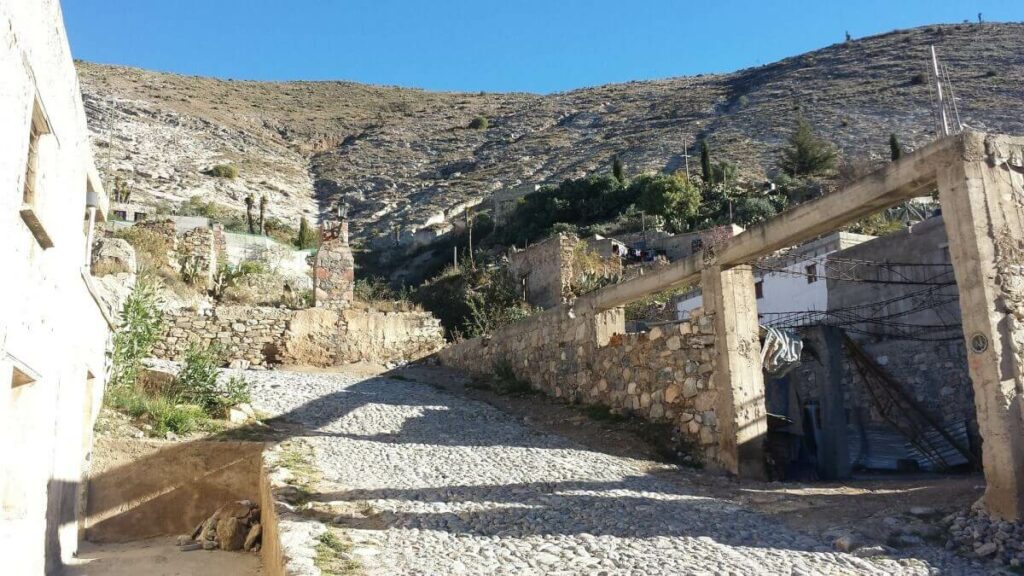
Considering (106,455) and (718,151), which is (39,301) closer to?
(106,455)

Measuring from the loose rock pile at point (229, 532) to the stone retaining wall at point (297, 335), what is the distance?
907 centimetres

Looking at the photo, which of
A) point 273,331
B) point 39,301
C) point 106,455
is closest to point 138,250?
point 273,331

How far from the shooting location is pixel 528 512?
6383mm

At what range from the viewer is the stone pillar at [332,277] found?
59.4 feet

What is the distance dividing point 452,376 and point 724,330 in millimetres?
8540

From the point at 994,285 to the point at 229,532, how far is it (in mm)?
7519

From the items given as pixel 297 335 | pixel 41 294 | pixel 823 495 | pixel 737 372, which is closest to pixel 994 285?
pixel 823 495

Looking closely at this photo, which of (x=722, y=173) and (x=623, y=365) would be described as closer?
(x=623, y=365)

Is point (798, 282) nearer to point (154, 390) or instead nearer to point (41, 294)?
point (154, 390)

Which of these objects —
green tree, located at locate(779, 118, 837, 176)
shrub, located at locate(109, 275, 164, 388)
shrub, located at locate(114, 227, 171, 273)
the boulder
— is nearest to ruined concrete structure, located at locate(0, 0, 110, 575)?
shrub, located at locate(109, 275, 164, 388)

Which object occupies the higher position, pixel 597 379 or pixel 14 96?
pixel 14 96

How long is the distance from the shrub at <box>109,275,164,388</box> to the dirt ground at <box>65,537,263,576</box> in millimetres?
2853

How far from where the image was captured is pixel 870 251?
16.7 metres

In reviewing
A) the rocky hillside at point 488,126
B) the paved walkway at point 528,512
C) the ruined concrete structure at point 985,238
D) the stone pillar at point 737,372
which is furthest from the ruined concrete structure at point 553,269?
the rocky hillside at point 488,126
